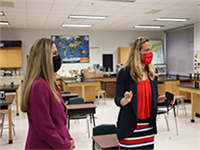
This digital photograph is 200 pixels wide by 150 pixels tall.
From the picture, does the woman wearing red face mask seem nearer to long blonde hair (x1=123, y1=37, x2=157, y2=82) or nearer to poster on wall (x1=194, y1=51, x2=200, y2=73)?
long blonde hair (x1=123, y1=37, x2=157, y2=82)

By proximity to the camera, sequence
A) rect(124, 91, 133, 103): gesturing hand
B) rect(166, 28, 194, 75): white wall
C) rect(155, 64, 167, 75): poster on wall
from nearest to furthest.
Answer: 1. rect(124, 91, 133, 103): gesturing hand
2. rect(166, 28, 194, 75): white wall
3. rect(155, 64, 167, 75): poster on wall

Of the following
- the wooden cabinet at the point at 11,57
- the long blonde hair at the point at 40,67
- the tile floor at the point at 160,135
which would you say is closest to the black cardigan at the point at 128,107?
the long blonde hair at the point at 40,67

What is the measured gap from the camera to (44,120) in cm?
148

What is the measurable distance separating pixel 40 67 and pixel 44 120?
37 cm

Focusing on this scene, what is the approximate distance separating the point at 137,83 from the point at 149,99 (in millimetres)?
192

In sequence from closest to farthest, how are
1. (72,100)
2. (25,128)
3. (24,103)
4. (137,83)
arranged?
(24,103)
(137,83)
(72,100)
(25,128)

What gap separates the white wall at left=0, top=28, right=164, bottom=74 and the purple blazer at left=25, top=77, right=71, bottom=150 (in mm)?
9571

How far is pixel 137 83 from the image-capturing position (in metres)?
2.16

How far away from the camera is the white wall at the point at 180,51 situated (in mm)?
10469

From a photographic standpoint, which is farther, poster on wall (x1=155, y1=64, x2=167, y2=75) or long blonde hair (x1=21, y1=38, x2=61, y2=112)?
poster on wall (x1=155, y1=64, x2=167, y2=75)

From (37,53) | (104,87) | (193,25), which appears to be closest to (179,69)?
(193,25)

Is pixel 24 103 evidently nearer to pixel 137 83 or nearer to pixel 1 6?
pixel 137 83

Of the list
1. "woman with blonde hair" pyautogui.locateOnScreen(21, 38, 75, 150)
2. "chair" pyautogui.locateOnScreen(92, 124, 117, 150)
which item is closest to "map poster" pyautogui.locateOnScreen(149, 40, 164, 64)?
"chair" pyautogui.locateOnScreen(92, 124, 117, 150)

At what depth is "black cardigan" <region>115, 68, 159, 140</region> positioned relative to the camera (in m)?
2.07
